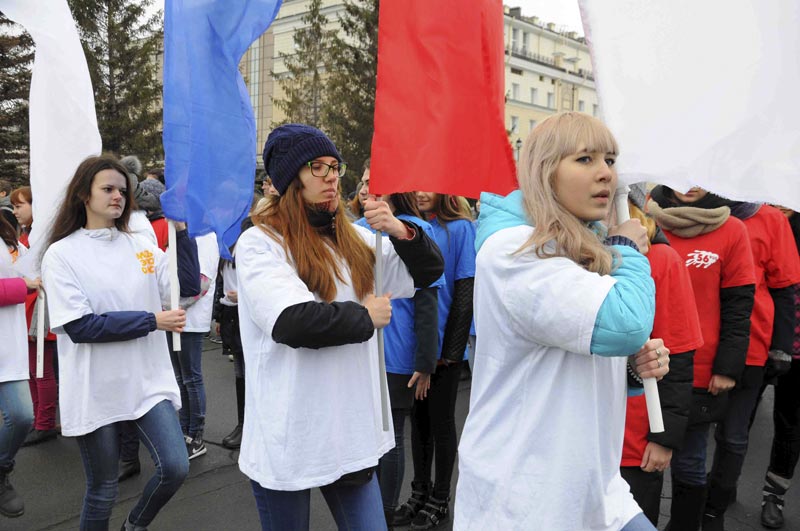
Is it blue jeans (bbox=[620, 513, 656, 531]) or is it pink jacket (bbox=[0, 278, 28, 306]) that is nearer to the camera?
blue jeans (bbox=[620, 513, 656, 531])

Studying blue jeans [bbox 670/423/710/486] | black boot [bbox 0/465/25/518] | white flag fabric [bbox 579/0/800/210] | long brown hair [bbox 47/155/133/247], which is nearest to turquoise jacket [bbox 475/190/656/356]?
white flag fabric [bbox 579/0/800/210]

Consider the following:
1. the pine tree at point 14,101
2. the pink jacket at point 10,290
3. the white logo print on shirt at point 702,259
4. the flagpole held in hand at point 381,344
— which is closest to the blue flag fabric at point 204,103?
the flagpole held in hand at point 381,344

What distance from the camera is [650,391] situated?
2260 millimetres

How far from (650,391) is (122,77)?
2584 centimetres

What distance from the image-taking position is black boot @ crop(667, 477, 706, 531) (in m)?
3.74

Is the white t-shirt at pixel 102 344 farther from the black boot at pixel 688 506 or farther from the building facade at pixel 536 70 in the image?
the building facade at pixel 536 70

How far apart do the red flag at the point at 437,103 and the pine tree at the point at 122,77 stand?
2341cm

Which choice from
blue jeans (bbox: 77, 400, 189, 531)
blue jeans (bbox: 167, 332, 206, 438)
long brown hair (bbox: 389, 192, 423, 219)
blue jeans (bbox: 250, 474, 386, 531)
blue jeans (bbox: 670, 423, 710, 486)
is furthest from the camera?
blue jeans (bbox: 167, 332, 206, 438)

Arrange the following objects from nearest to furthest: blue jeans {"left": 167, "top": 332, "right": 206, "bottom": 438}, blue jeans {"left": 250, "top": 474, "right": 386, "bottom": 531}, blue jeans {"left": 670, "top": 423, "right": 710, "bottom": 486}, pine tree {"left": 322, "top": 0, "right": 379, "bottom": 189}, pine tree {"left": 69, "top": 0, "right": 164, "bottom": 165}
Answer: blue jeans {"left": 250, "top": 474, "right": 386, "bottom": 531} < blue jeans {"left": 670, "top": 423, "right": 710, "bottom": 486} < blue jeans {"left": 167, "top": 332, "right": 206, "bottom": 438} < pine tree {"left": 69, "top": 0, "right": 164, "bottom": 165} < pine tree {"left": 322, "top": 0, "right": 379, "bottom": 189}

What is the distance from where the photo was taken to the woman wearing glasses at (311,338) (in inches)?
107

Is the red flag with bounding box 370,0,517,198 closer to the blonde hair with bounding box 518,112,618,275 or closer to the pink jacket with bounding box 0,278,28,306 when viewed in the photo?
the blonde hair with bounding box 518,112,618,275

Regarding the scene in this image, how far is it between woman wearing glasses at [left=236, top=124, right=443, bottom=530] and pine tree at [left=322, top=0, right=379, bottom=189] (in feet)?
84.0

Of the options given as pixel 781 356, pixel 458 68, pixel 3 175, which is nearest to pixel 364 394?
pixel 458 68

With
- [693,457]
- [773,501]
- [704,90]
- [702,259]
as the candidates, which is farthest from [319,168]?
[773,501]
